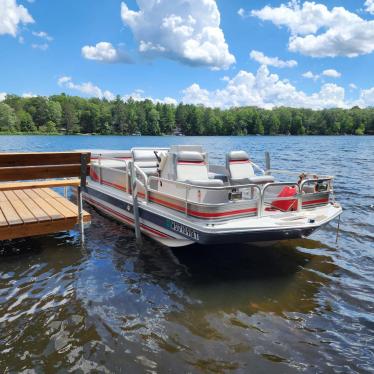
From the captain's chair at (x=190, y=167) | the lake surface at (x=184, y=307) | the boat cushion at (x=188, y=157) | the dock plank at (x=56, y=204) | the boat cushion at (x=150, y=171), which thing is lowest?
the lake surface at (x=184, y=307)

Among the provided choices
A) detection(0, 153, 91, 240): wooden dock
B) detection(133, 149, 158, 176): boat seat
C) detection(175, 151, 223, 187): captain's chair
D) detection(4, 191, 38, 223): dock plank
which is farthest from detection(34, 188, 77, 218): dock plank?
detection(133, 149, 158, 176): boat seat

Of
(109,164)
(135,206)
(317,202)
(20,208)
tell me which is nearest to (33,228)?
(20,208)

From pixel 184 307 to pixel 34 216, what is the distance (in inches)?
126

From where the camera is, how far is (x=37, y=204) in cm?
735

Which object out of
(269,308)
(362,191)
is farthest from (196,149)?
(362,191)

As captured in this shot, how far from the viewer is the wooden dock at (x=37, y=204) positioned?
5949mm

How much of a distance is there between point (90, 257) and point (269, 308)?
140 inches

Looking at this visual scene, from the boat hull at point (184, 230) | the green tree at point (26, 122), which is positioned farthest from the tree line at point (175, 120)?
the boat hull at point (184, 230)

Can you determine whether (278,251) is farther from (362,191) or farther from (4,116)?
(4,116)

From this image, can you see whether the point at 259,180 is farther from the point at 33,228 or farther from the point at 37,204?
the point at 37,204

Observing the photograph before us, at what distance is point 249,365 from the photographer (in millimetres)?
3998

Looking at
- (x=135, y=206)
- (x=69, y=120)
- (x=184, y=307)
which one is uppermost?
(x=69, y=120)

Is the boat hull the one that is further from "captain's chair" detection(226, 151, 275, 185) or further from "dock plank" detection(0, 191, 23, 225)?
"dock plank" detection(0, 191, 23, 225)

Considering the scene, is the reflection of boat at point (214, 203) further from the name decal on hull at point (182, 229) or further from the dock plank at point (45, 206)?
the dock plank at point (45, 206)
